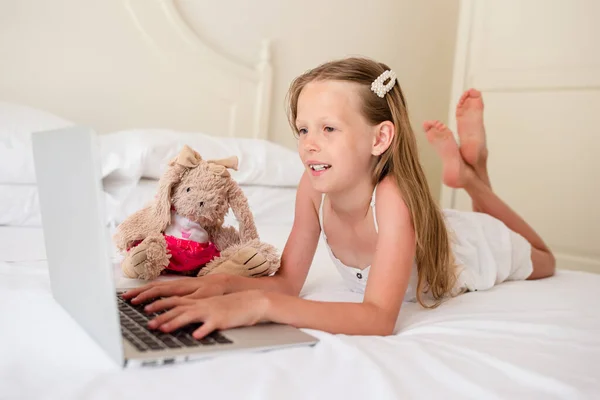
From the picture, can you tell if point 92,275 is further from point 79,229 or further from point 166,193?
point 166,193

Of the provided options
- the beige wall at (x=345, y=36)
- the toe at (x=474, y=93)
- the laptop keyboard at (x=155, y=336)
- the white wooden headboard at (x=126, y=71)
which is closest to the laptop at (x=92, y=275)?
the laptop keyboard at (x=155, y=336)

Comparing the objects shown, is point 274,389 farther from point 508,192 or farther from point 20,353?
point 508,192

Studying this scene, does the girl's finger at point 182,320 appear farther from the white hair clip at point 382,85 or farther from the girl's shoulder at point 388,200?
the white hair clip at point 382,85

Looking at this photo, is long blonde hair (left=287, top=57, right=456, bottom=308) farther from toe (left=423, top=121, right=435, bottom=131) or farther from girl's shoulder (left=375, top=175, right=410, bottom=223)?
toe (left=423, top=121, right=435, bottom=131)

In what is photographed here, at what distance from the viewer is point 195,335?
734 millimetres

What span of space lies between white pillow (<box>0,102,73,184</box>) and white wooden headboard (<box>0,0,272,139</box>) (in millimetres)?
345

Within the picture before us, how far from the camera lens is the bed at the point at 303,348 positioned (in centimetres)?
62

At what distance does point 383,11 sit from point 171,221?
6.68 feet

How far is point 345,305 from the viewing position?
916mm

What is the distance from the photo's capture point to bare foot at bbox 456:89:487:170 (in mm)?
1768

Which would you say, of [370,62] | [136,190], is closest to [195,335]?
[370,62]

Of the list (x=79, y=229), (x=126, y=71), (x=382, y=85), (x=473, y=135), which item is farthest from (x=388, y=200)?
(x=126, y=71)

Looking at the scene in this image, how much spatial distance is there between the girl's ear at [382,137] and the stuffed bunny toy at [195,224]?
0.92 ft

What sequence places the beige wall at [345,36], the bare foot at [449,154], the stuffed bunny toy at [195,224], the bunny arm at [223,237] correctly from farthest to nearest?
the beige wall at [345,36]
the bare foot at [449,154]
the bunny arm at [223,237]
the stuffed bunny toy at [195,224]
